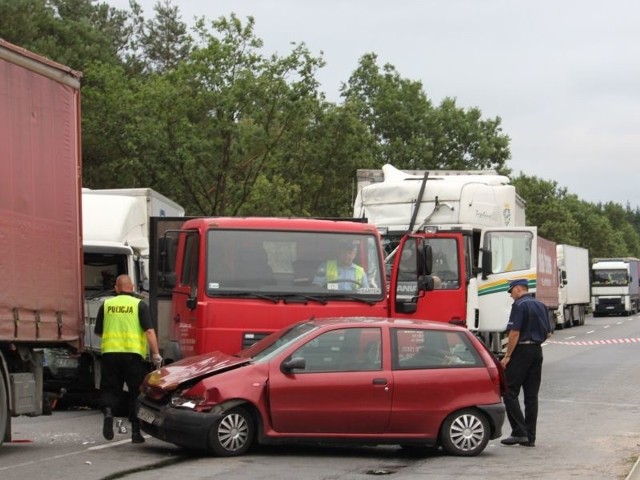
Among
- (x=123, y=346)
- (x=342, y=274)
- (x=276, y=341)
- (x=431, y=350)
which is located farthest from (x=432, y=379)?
(x=123, y=346)

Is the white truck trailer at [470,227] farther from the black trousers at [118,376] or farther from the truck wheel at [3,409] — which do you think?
the truck wheel at [3,409]

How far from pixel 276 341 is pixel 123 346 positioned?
1742 millimetres

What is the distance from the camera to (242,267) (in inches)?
550

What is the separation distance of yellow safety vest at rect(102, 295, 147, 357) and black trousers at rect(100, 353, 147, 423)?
7 centimetres

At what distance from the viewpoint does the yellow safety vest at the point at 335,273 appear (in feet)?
46.5

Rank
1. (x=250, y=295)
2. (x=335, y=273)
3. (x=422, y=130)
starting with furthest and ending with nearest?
(x=422, y=130)
(x=335, y=273)
(x=250, y=295)

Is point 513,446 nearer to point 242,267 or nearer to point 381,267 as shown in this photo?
point 381,267

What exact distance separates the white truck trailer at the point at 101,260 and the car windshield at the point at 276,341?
4.14m

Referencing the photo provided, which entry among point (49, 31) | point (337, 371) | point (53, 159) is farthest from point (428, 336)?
point (49, 31)

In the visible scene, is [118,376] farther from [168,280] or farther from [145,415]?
[168,280]

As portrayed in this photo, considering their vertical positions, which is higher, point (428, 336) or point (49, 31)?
point (49, 31)

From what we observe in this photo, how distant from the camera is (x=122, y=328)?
515 inches

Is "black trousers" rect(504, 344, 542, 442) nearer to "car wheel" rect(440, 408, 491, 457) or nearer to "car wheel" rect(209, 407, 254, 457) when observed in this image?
"car wheel" rect(440, 408, 491, 457)

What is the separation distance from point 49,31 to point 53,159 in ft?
135
